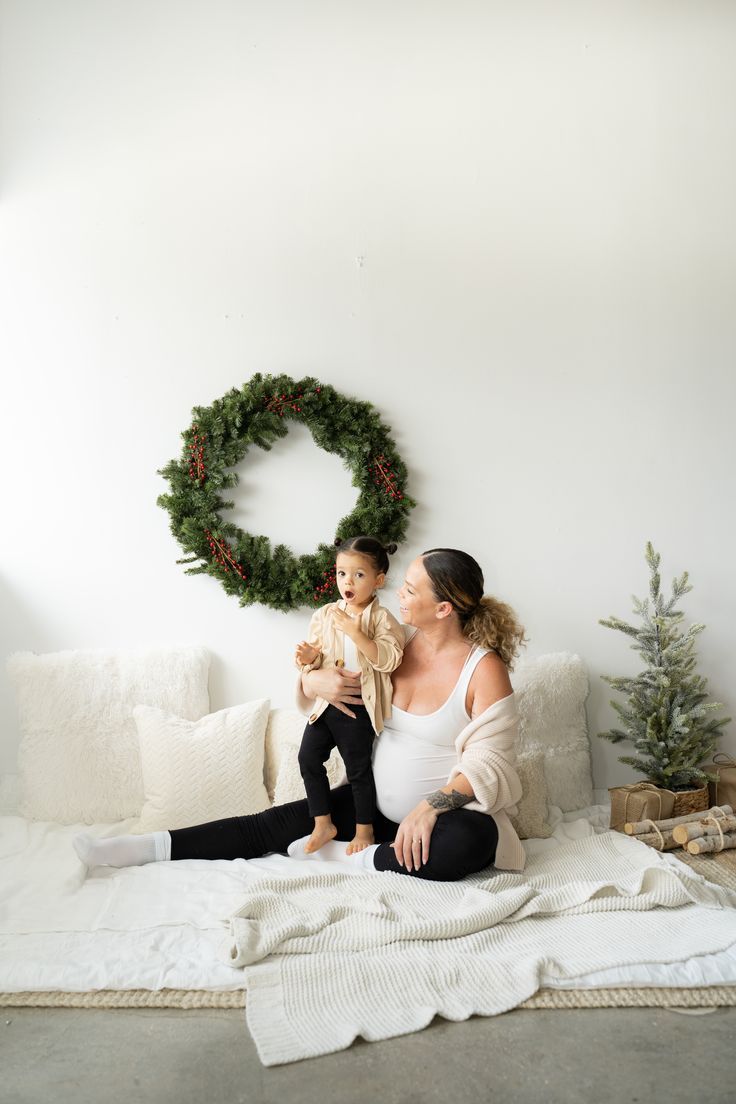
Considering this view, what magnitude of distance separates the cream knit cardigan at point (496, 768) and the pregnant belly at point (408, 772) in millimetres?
62

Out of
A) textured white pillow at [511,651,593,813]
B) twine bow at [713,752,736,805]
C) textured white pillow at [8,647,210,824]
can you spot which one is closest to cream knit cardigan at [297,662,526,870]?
textured white pillow at [511,651,593,813]

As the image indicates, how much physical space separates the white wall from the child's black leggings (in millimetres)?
659

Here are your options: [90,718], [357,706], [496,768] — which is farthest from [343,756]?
[90,718]

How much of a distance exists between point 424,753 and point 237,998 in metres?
0.91

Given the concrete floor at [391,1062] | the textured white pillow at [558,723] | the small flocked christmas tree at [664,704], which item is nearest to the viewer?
the concrete floor at [391,1062]

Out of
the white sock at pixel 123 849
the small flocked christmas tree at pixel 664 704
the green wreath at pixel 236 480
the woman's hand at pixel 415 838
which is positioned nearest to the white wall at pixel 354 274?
the green wreath at pixel 236 480

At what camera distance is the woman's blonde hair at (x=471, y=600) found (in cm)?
275

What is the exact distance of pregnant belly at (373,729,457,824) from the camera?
270 cm

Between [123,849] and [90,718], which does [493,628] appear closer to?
[123,849]

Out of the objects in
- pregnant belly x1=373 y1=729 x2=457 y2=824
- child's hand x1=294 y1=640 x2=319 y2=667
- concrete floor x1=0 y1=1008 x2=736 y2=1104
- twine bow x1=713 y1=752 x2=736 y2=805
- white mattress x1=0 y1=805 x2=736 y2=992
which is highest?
child's hand x1=294 y1=640 x2=319 y2=667

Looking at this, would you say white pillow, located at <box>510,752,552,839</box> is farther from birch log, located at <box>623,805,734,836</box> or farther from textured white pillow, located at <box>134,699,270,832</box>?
textured white pillow, located at <box>134,699,270,832</box>

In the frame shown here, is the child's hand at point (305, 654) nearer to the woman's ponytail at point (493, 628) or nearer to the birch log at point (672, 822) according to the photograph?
the woman's ponytail at point (493, 628)

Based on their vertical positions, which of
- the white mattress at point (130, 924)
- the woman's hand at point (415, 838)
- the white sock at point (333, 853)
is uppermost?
the woman's hand at point (415, 838)

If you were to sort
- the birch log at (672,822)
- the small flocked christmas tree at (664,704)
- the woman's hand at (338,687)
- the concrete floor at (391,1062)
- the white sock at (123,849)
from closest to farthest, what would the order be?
the concrete floor at (391,1062)
the white sock at (123,849)
the woman's hand at (338,687)
the birch log at (672,822)
the small flocked christmas tree at (664,704)
